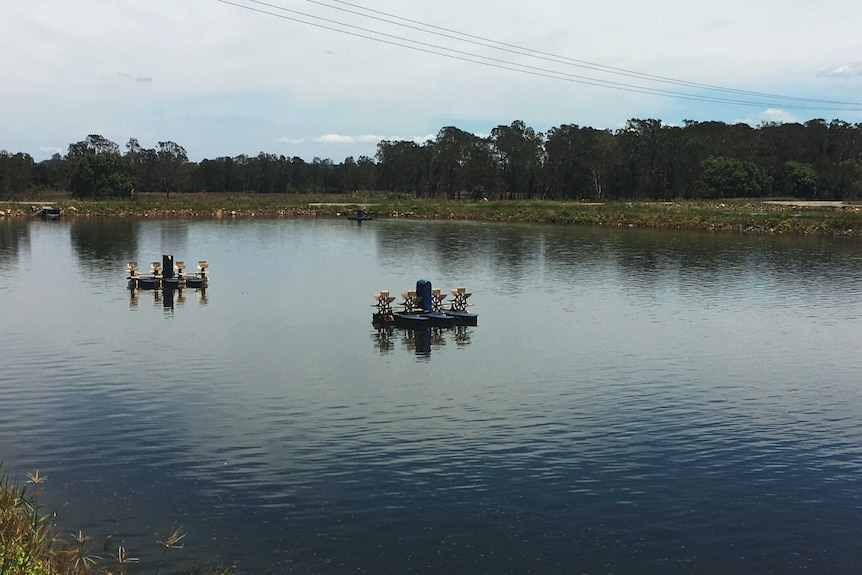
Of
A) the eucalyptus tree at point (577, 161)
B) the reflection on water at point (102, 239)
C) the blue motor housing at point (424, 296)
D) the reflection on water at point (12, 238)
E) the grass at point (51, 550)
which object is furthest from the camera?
the eucalyptus tree at point (577, 161)

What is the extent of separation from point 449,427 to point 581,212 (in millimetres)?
109415

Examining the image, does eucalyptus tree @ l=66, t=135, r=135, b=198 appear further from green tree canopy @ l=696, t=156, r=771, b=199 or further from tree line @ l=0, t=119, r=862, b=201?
green tree canopy @ l=696, t=156, r=771, b=199

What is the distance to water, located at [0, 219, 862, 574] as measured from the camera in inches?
667

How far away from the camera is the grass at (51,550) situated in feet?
42.7

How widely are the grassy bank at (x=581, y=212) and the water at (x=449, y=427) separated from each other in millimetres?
62060

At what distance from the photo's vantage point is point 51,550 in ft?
47.1

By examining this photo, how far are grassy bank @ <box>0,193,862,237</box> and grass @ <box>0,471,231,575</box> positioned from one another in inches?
4111

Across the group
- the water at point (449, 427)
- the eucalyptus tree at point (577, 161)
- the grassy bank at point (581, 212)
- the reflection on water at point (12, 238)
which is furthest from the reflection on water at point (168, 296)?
the eucalyptus tree at point (577, 161)

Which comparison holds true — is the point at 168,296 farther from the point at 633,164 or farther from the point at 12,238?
the point at 633,164

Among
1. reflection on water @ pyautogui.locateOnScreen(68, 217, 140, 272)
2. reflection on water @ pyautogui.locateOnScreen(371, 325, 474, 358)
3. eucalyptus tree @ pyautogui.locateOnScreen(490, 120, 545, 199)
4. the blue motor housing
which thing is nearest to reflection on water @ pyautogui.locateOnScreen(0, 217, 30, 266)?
reflection on water @ pyautogui.locateOnScreen(68, 217, 140, 272)

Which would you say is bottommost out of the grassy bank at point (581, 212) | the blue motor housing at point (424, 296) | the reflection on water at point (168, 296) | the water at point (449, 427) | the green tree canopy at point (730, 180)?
the water at point (449, 427)

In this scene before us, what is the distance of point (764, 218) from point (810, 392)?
9111 centimetres

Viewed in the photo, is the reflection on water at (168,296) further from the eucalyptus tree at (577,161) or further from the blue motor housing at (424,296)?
the eucalyptus tree at (577,161)

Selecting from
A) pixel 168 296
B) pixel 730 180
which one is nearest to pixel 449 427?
pixel 168 296
